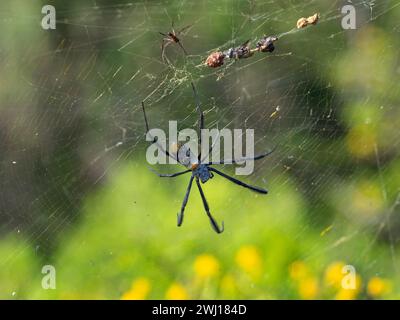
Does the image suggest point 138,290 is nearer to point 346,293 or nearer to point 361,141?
point 346,293

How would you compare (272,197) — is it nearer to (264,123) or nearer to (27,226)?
(264,123)

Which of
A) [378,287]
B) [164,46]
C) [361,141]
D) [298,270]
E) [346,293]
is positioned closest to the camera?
[346,293]
